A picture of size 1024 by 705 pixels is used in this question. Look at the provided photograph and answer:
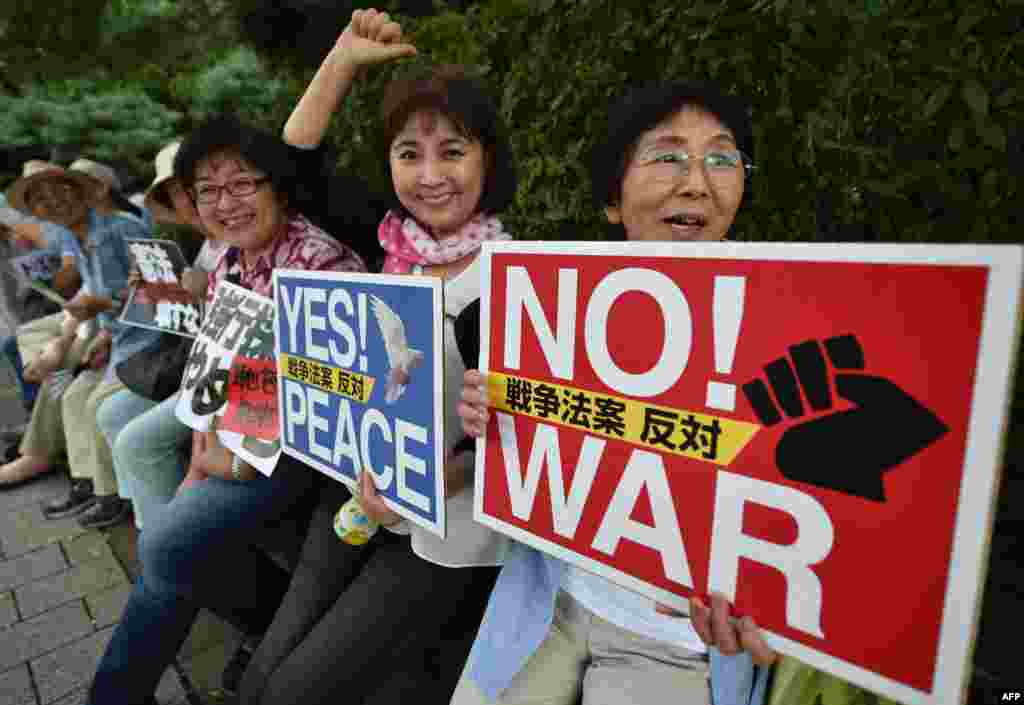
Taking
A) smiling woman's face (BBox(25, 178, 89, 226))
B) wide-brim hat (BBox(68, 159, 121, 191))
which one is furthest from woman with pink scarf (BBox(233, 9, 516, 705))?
smiling woman's face (BBox(25, 178, 89, 226))

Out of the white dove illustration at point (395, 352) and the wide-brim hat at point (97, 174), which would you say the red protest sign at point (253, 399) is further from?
the wide-brim hat at point (97, 174)

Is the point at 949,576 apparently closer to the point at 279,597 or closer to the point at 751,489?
A: the point at 751,489

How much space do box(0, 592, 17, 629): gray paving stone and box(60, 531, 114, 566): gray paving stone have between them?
0.88ft

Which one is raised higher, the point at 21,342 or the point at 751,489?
the point at 751,489

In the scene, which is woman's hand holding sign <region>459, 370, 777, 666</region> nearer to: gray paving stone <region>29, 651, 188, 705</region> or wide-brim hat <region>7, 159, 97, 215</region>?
gray paving stone <region>29, 651, 188, 705</region>

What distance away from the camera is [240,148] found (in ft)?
6.45

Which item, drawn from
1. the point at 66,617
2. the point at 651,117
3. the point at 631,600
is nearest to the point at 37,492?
the point at 66,617

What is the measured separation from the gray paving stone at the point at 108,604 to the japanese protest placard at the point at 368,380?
157 cm

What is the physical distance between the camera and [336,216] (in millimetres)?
2156

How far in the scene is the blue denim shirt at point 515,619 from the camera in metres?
1.25

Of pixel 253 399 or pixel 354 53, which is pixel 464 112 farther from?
pixel 253 399

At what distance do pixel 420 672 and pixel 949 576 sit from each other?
4.47 feet

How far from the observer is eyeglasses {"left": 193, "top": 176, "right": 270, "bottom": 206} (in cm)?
197

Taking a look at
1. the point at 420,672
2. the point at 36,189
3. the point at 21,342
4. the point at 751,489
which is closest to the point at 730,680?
the point at 751,489
